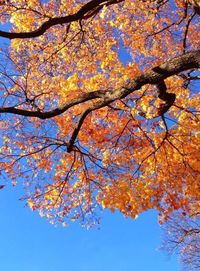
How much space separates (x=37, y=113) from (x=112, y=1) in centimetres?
452

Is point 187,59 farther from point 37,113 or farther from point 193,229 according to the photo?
point 193,229

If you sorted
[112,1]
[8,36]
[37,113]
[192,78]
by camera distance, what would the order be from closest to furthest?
[8,36], [37,113], [112,1], [192,78]

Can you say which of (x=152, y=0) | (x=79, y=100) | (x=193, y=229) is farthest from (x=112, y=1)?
(x=193, y=229)

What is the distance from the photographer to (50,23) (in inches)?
391

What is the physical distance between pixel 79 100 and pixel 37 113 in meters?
1.09

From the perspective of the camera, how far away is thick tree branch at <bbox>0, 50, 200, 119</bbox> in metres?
8.55

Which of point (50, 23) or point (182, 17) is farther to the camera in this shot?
point (182, 17)

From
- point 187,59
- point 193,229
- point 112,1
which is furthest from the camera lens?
point 193,229

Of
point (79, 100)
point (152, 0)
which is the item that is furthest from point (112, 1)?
point (79, 100)

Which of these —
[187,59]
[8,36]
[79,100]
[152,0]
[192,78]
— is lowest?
[187,59]

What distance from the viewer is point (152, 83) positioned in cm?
916

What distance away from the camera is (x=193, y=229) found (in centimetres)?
3023

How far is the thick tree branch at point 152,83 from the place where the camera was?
855cm

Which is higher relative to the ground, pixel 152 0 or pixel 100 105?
pixel 152 0
